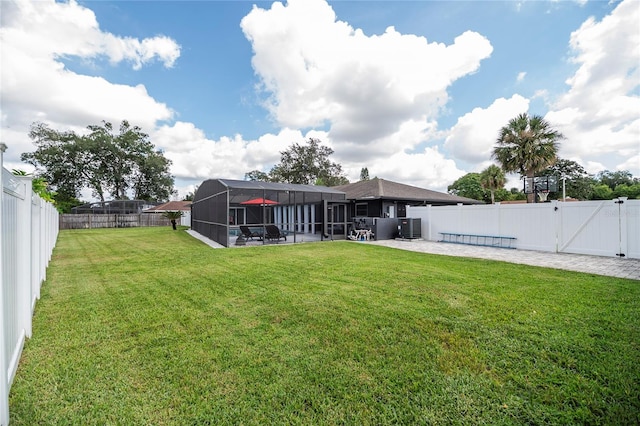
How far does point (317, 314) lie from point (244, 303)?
1.23m

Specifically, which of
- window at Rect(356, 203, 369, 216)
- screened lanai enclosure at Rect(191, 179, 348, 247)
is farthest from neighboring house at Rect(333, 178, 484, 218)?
screened lanai enclosure at Rect(191, 179, 348, 247)

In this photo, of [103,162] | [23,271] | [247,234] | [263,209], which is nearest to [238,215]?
[247,234]

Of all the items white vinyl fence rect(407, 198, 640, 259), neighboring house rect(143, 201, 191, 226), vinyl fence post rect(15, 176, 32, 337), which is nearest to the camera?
vinyl fence post rect(15, 176, 32, 337)

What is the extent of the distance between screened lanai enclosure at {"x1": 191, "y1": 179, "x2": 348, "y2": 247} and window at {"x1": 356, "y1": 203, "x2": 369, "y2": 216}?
1.18 meters

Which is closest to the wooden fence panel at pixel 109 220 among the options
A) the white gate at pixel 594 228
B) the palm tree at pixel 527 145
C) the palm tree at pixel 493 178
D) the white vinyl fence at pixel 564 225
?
the white vinyl fence at pixel 564 225

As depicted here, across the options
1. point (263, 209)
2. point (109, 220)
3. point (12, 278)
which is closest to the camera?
point (12, 278)

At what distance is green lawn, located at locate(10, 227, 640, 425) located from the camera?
193cm

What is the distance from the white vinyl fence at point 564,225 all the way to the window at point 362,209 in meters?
5.59

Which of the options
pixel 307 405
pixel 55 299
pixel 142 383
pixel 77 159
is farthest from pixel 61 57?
pixel 77 159

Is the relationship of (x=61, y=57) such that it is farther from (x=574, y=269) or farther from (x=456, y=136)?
(x=456, y=136)

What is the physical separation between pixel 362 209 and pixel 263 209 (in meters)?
7.43

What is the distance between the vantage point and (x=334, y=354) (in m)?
2.65

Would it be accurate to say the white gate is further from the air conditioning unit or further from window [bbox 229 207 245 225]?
window [bbox 229 207 245 225]

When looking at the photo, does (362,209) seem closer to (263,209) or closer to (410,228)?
(410,228)
